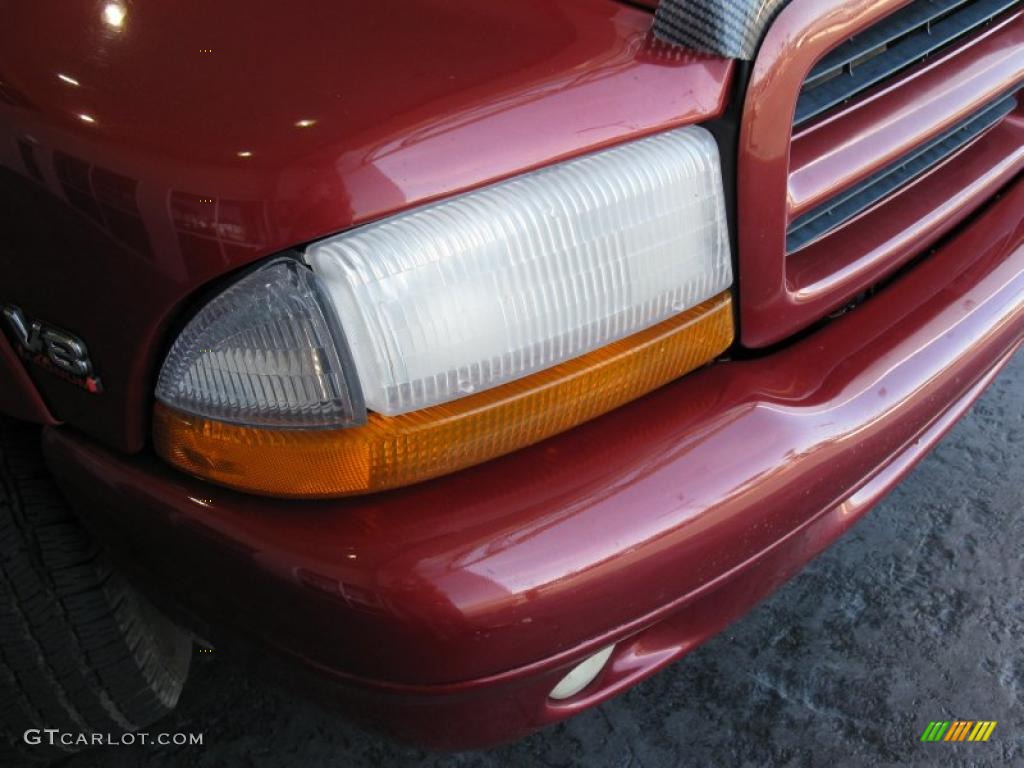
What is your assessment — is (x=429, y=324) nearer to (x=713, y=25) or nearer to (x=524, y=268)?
(x=524, y=268)

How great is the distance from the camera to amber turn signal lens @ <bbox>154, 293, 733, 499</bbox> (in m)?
1.04

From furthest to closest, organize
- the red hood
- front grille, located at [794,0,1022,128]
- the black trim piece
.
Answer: front grille, located at [794,0,1022,128]
the black trim piece
the red hood

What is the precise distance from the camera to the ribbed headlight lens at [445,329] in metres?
0.99

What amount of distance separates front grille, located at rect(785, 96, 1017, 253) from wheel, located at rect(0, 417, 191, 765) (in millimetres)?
1028

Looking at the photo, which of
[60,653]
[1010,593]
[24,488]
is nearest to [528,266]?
[24,488]

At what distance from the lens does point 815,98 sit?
128cm

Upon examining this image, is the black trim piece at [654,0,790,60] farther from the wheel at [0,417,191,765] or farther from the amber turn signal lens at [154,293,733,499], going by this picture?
the wheel at [0,417,191,765]

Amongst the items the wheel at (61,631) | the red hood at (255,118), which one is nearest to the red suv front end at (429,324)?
the red hood at (255,118)

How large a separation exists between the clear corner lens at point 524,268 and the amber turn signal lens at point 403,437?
0.02 metres
